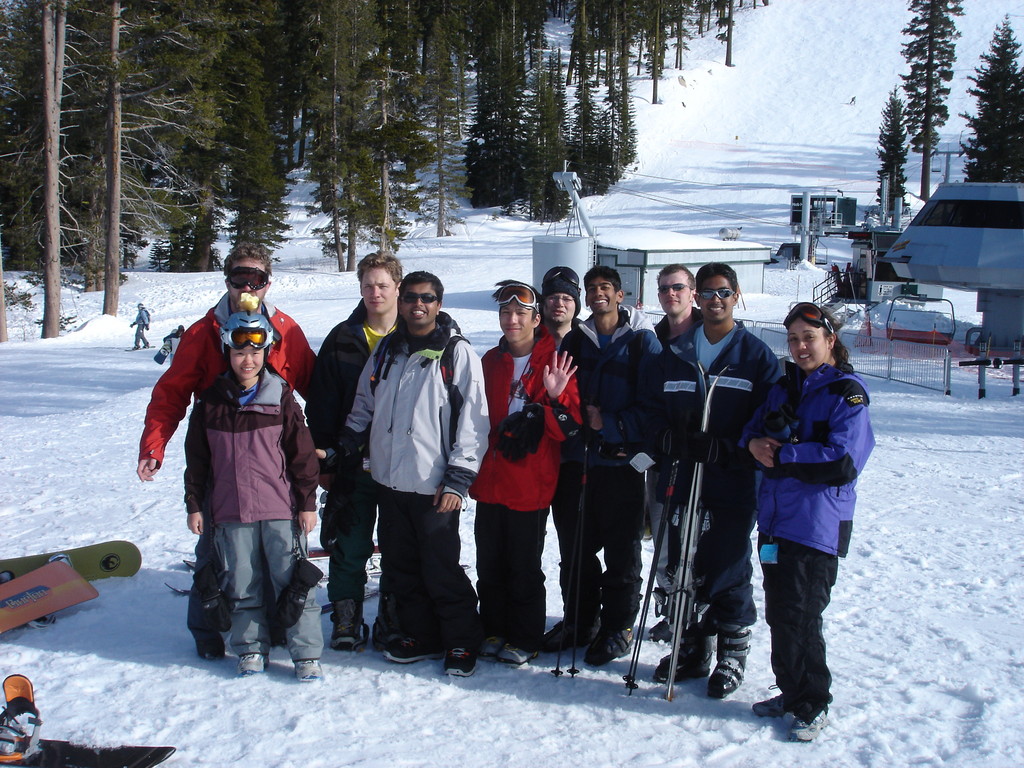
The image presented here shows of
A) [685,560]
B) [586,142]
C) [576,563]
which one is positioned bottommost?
[576,563]

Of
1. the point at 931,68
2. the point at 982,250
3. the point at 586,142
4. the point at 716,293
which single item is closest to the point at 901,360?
the point at 982,250

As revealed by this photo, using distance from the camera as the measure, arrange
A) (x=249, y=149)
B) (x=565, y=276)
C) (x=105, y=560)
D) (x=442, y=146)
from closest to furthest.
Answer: (x=565, y=276) → (x=105, y=560) → (x=249, y=149) → (x=442, y=146)

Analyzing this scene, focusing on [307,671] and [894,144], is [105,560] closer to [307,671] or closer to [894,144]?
[307,671]

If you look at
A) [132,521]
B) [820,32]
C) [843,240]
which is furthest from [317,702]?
[820,32]

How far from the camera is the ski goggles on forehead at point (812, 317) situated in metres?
3.45

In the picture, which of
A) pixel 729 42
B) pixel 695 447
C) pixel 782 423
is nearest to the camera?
pixel 782 423

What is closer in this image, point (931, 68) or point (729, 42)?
point (931, 68)

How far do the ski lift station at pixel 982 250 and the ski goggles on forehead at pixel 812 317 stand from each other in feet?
55.5

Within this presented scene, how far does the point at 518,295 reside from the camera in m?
3.87

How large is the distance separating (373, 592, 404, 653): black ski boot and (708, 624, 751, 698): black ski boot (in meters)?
1.53

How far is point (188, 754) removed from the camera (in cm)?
318

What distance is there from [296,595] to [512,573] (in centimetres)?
103

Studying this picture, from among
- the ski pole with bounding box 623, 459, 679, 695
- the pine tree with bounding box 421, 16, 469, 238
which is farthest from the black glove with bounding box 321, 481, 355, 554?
the pine tree with bounding box 421, 16, 469, 238

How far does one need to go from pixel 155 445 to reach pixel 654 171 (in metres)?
56.6
